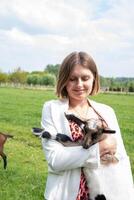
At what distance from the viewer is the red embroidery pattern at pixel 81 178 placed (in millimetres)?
2625

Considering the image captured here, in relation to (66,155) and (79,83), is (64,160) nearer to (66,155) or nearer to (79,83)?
(66,155)

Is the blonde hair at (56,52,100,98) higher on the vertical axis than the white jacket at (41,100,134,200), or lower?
higher

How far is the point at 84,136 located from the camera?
2449 mm

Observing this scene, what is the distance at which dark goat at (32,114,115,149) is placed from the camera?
239cm

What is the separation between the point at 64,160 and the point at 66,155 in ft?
0.10

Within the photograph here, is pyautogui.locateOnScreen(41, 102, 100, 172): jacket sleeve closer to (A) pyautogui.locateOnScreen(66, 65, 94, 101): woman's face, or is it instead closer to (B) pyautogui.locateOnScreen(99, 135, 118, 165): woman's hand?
(B) pyautogui.locateOnScreen(99, 135, 118, 165): woman's hand

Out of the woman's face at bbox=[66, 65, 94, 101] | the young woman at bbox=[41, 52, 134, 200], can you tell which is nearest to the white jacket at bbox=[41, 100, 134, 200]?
the young woman at bbox=[41, 52, 134, 200]

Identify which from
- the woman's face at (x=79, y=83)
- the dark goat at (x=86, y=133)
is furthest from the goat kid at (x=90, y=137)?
the woman's face at (x=79, y=83)

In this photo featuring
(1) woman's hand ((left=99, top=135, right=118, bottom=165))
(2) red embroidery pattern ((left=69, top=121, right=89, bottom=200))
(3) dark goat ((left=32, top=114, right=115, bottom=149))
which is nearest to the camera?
(3) dark goat ((left=32, top=114, right=115, bottom=149))

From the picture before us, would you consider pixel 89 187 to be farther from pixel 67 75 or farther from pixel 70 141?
pixel 67 75

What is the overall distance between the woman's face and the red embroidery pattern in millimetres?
213

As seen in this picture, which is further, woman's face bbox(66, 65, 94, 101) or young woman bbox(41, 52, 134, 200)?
woman's face bbox(66, 65, 94, 101)

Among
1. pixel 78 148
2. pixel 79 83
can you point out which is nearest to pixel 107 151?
pixel 78 148

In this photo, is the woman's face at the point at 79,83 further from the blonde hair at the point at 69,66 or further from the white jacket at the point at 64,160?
the white jacket at the point at 64,160
